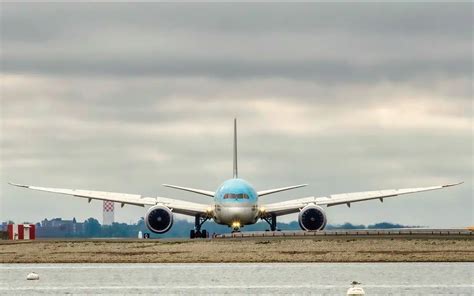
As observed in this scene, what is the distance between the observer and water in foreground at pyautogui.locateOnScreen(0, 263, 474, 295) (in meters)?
40.1

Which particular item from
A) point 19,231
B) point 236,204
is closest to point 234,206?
point 236,204

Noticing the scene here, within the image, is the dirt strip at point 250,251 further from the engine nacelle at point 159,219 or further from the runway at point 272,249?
the engine nacelle at point 159,219

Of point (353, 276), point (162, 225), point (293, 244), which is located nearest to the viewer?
point (353, 276)

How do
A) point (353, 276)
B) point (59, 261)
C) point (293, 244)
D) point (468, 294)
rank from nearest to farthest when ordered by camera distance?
point (468, 294) < point (353, 276) < point (59, 261) < point (293, 244)

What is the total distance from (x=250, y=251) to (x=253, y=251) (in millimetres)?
248

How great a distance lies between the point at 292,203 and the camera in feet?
343

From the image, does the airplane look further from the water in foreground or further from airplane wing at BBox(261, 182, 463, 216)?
the water in foreground

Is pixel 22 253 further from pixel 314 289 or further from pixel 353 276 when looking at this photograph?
pixel 314 289

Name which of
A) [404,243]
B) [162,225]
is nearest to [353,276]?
[404,243]

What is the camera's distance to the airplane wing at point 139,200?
334ft

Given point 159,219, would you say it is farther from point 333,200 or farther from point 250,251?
point 250,251

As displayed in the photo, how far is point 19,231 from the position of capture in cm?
10412

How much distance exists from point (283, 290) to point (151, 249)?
108ft

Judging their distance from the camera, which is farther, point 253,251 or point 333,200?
point 333,200
